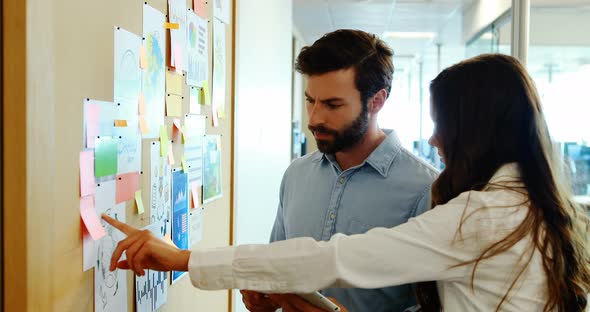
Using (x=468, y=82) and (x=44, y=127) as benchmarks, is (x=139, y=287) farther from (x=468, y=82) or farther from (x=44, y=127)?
(x=468, y=82)

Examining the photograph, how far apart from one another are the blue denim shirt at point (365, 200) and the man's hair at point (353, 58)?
6.2 inches

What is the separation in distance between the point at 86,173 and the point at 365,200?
0.77 meters

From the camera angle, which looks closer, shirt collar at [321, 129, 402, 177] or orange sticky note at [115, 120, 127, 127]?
orange sticky note at [115, 120, 127, 127]

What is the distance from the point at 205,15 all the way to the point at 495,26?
3.40 m

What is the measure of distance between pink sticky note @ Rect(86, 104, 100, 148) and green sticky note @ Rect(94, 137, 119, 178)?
16 millimetres

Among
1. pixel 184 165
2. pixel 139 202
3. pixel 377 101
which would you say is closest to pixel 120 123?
pixel 139 202

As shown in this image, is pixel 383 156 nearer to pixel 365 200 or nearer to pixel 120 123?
pixel 365 200

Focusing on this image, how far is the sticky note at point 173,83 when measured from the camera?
5.01 ft

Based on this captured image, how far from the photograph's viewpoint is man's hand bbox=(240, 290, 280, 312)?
1.32 metres

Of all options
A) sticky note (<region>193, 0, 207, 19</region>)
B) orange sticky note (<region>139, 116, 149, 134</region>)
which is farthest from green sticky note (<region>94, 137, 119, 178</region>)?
sticky note (<region>193, 0, 207, 19</region>)

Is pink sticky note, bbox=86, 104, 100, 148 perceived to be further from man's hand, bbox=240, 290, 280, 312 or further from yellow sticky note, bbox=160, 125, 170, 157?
man's hand, bbox=240, 290, 280, 312

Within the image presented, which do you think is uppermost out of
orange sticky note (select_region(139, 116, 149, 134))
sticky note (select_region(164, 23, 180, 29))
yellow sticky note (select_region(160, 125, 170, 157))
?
sticky note (select_region(164, 23, 180, 29))

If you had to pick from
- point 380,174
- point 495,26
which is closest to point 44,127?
point 380,174

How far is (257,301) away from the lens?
4.40ft
